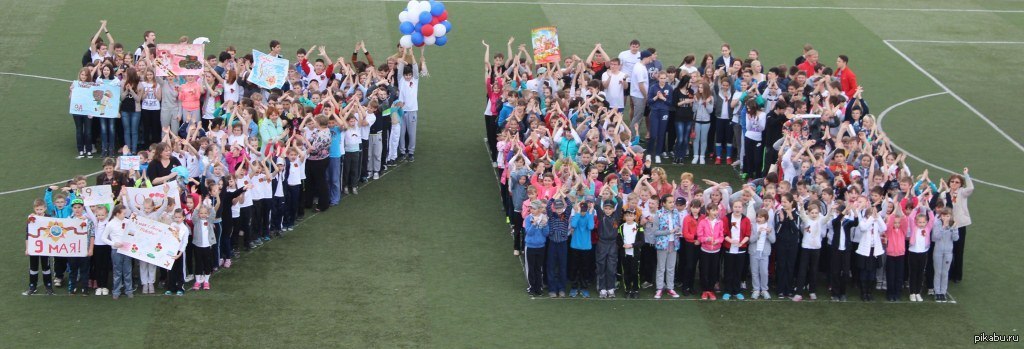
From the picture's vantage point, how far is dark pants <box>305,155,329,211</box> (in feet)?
73.6

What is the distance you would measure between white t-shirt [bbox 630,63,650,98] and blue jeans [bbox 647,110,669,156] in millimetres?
633

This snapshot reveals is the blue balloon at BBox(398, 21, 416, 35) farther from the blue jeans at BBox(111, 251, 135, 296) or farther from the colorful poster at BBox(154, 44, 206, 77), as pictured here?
the blue jeans at BBox(111, 251, 135, 296)

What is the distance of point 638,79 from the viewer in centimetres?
2608

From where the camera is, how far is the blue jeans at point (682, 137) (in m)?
25.7

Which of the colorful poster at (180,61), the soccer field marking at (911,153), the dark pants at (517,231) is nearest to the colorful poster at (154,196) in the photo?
the dark pants at (517,231)

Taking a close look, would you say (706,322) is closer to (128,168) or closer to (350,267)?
(350,267)

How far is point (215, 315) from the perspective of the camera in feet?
61.2

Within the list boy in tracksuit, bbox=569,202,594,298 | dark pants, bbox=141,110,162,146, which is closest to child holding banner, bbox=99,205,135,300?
boy in tracksuit, bbox=569,202,594,298

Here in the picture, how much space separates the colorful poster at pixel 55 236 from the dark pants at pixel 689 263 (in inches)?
338

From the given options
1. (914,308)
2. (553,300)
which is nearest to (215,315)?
(553,300)

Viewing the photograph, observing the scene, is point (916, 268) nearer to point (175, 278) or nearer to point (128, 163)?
point (175, 278)

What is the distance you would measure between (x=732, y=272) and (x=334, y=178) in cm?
727

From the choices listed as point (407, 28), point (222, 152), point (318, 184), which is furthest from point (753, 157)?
point (222, 152)

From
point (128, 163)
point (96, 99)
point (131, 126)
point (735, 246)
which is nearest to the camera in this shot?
point (735, 246)
